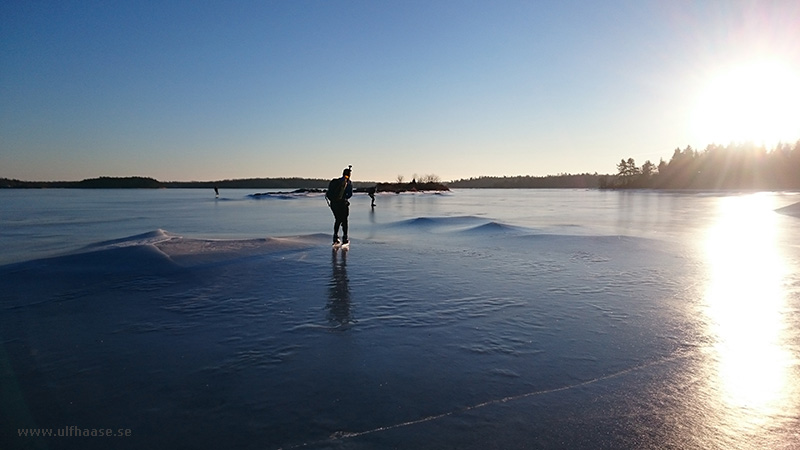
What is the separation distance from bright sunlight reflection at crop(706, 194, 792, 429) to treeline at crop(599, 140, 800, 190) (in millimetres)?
102833

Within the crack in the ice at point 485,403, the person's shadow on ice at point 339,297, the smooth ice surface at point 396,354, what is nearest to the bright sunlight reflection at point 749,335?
the smooth ice surface at point 396,354

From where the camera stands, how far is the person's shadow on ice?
4.65 meters

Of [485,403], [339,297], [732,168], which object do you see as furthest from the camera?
[732,168]

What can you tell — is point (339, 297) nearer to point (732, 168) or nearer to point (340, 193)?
point (340, 193)

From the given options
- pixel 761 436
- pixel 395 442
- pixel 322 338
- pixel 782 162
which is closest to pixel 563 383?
pixel 761 436

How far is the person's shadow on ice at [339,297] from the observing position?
4652 millimetres

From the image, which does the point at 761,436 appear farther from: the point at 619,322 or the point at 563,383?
the point at 619,322

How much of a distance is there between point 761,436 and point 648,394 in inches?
25.2

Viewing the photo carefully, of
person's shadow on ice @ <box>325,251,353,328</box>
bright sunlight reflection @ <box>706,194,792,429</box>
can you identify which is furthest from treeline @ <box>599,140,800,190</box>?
person's shadow on ice @ <box>325,251,353,328</box>

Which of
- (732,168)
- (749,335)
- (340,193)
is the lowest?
(749,335)

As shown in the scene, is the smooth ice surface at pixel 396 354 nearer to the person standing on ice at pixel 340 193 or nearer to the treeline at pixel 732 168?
the person standing on ice at pixel 340 193

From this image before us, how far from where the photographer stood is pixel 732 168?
9056 centimetres

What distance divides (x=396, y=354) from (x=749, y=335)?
12.5ft

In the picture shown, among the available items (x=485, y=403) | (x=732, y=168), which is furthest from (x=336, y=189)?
(x=732, y=168)
